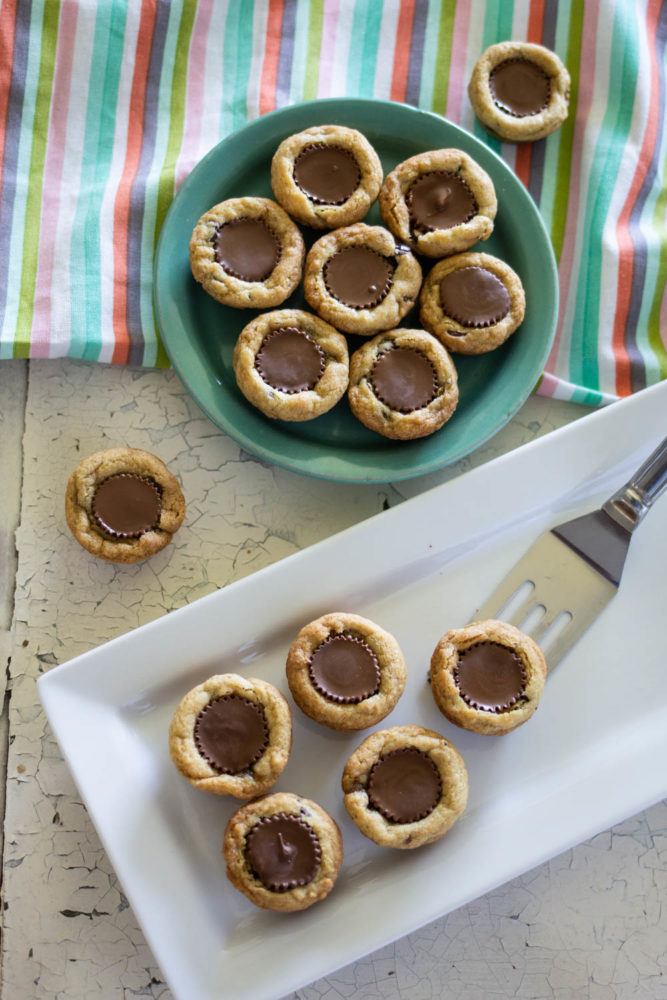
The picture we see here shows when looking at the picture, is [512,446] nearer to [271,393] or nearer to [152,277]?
[271,393]

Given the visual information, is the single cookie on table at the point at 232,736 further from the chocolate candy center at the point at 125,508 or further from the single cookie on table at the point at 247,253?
the single cookie on table at the point at 247,253

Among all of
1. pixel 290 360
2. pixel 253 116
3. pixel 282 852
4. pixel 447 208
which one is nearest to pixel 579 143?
pixel 447 208

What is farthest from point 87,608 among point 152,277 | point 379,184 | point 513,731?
point 379,184

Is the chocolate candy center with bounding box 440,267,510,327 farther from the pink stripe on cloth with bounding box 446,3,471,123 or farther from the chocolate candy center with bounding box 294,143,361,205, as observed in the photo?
the pink stripe on cloth with bounding box 446,3,471,123

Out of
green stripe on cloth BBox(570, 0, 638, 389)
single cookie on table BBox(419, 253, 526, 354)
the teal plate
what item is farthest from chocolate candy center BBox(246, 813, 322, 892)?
green stripe on cloth BBox(570, 0, 638, 389)

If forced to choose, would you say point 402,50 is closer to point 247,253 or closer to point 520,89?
point 520,89
